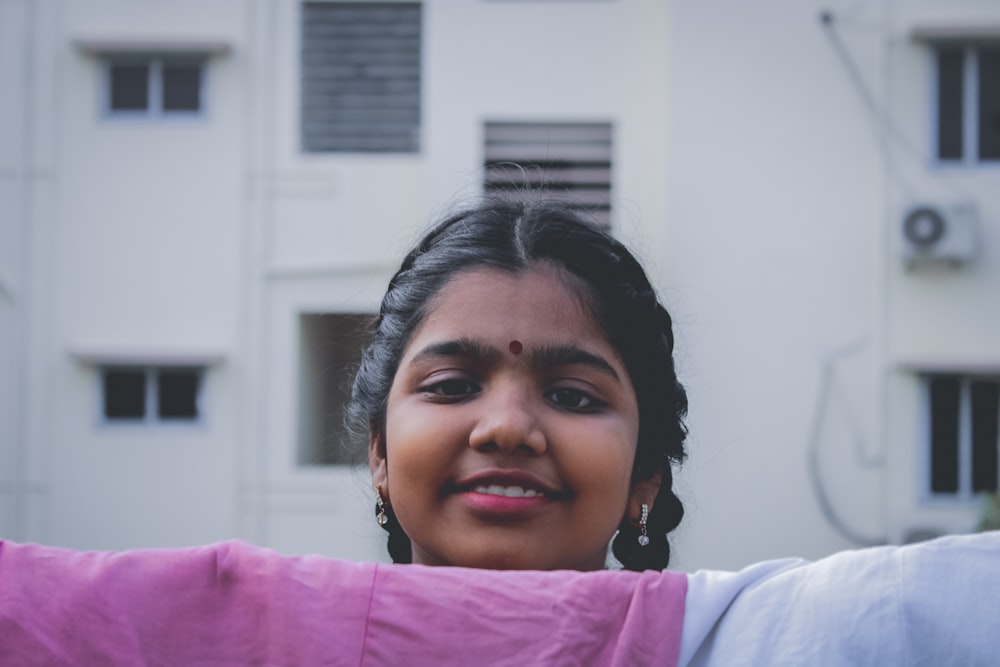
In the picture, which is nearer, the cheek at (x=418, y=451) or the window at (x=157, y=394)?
the cheek at (x=418, y=451)

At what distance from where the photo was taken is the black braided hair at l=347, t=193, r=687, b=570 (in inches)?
55.7

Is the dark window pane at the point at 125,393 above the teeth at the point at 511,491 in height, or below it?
below

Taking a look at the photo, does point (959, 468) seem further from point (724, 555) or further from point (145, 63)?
point (145, 63)

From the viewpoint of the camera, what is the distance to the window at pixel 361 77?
27.6 ft

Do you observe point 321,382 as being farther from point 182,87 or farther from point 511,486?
point 511,486

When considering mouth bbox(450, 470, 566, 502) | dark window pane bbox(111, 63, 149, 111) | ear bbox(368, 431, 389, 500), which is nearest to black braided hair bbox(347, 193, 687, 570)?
ear bbox(368, 431, 389, 500)

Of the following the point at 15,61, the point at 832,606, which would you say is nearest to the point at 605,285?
the point at 832,606

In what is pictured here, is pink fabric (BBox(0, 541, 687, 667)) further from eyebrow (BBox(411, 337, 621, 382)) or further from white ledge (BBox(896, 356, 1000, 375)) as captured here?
white ledge (BBox(896, 356, 1000, 375))

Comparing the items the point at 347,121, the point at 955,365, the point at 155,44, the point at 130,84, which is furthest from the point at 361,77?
the point at 955,365

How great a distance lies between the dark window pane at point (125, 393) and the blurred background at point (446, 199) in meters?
0.02

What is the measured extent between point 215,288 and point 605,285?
24.7 feet

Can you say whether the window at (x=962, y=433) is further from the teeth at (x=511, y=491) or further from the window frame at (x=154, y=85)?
the teeth at (x=511, y=491)

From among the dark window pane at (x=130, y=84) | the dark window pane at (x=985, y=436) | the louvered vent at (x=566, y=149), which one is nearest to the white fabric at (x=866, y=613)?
the louvered vent at (x=566, y=149)

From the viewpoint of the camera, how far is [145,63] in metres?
8.66
